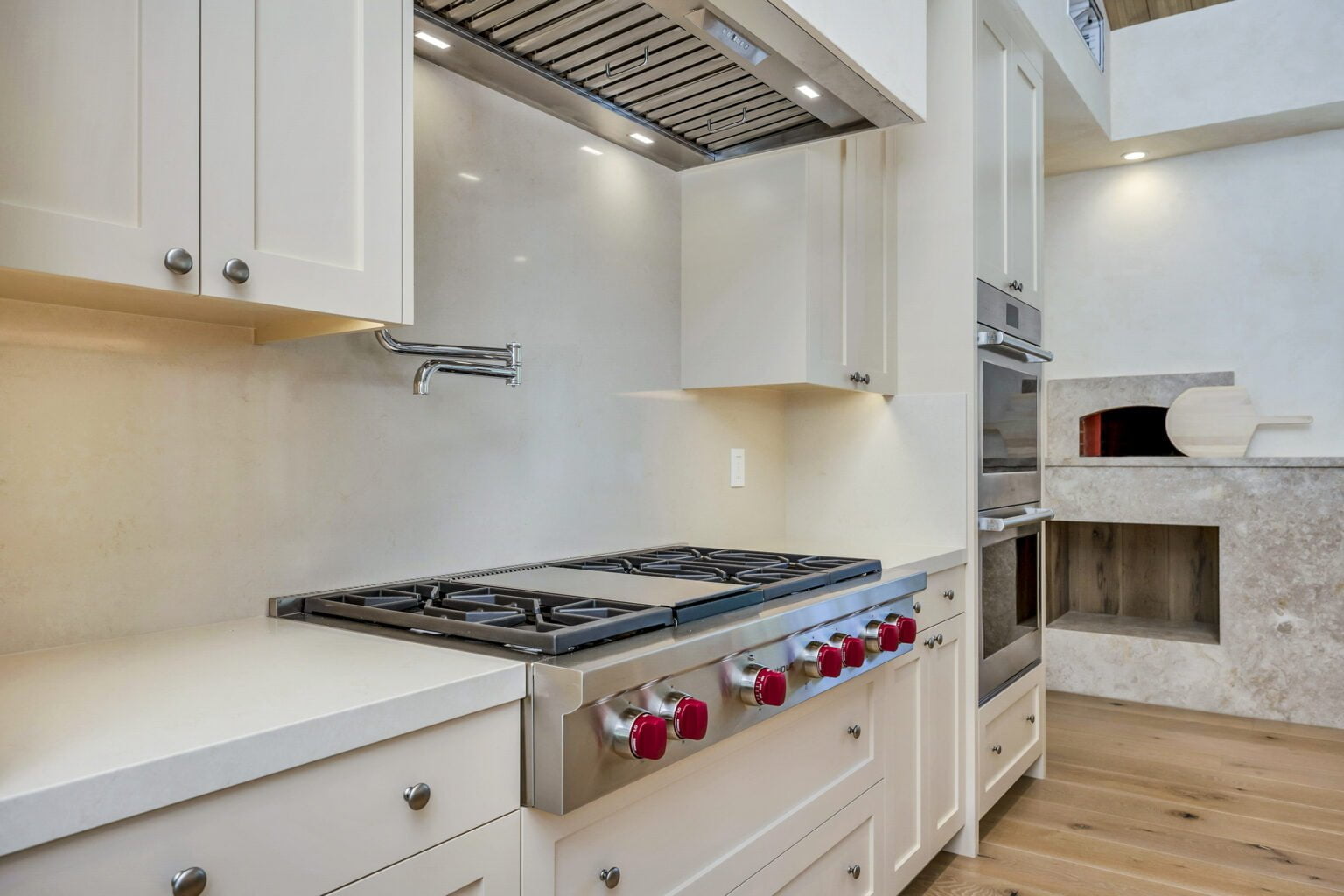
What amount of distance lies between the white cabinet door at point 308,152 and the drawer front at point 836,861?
1129 mm

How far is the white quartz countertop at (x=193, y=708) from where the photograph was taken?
2.26 feet

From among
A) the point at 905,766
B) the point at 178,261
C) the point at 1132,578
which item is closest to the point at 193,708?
the point at 178,261

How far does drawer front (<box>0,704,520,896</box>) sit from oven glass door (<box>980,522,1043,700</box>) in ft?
6.33

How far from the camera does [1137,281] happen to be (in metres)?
4.45

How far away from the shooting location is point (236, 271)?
101 cm

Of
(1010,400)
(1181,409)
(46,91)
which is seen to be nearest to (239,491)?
(46,91)

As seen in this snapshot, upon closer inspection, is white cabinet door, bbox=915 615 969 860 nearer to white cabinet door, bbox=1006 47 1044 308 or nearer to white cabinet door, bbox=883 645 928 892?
white cabinet door, bbox=883 645 928 892

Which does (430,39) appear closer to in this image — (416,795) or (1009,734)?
(416,795)

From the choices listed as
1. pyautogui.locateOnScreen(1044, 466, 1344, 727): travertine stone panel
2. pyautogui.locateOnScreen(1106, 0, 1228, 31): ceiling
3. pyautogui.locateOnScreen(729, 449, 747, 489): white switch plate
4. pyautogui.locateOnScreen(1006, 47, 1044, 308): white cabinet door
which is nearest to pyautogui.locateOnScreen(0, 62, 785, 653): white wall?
pyautogui.locateOnScreen(729, 449, 747, 489): white switch plate

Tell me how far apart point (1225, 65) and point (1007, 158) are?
1922 millimetres

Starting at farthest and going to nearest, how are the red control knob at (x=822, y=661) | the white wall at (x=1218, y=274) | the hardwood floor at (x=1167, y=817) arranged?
the white wall at (x=1218, y=274) → the hardwood floor at (x=1167, y=817) → the red control knob at (x=822, y=661)

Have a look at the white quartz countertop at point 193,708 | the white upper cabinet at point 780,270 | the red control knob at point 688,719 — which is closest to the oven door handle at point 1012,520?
the white upper cabinet at point 780,270

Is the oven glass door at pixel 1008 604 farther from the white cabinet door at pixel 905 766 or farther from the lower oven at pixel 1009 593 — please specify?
the white cabinet door at pixel 905 766

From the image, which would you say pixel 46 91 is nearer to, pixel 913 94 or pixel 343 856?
pixel 343 856
